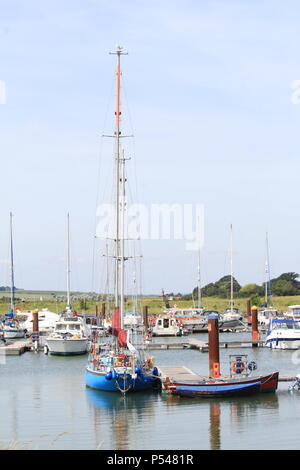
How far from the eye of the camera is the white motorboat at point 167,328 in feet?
276

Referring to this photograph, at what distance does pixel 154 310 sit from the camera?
382 feet

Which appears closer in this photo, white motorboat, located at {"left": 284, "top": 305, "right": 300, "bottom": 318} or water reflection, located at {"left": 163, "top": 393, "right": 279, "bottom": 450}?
water reflection, located at {"left": 163, "top": 393, "right": 279, "bottom": 450}

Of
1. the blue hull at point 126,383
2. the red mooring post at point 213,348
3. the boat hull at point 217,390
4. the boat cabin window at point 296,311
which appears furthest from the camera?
the boat cabin window at point 296,311

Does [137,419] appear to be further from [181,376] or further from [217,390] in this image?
[181,376]

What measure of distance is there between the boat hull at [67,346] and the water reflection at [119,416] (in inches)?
714

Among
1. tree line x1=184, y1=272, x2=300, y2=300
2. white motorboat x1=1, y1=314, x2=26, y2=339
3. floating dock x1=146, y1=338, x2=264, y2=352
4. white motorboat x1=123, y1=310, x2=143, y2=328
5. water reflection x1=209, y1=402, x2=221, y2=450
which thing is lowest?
water reflection x1=209, y1=402, x2=221, y2=450

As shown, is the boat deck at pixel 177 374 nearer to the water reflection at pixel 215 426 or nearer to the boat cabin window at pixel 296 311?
the water reflection at pixel 215 426

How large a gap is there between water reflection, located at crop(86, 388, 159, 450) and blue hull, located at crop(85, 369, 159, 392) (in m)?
0.28

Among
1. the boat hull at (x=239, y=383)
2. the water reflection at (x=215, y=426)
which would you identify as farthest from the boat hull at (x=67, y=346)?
the water reflection at (x=215, y=426)

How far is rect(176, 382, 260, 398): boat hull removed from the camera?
37.4 m

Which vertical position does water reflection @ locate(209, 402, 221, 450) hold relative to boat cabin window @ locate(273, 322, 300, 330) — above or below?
below

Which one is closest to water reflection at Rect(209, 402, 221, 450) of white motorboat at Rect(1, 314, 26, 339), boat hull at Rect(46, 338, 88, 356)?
boat hull at Rect(46, 338, 88, 356)

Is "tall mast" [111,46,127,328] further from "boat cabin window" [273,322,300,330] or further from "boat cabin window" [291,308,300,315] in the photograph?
"boat cabin window" [291,308,300,315]
